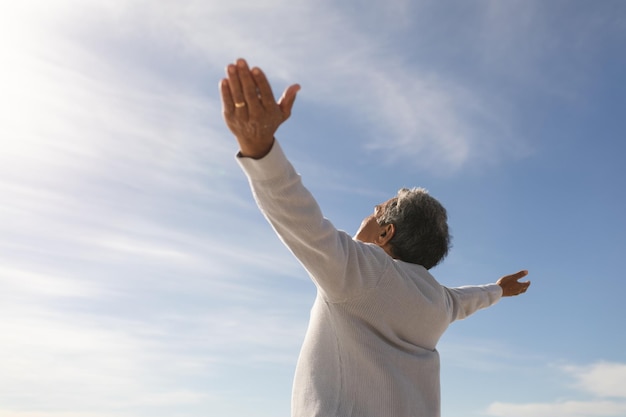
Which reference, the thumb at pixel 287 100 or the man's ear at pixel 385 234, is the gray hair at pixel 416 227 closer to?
the man's ear at pixel 385 234

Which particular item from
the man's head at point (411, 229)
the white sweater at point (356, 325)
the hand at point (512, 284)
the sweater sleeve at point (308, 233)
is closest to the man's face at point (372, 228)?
the man's head at point (411, 229)

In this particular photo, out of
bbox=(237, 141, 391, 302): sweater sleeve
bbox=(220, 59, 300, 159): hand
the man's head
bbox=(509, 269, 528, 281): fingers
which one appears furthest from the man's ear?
bbox=(509, 269, 528, 281): fingers

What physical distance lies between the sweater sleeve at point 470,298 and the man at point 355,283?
0.18m

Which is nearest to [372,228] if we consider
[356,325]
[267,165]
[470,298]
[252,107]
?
[356,325]

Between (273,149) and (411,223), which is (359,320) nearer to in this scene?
(411,223)

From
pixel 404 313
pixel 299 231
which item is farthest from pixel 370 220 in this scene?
pixel 299 231

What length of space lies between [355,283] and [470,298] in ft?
7.28

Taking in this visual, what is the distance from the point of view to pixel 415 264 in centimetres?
477

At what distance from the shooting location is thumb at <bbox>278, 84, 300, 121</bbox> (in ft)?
10.1

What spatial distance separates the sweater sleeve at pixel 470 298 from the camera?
Answer: 17.7 feet

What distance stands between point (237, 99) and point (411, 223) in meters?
2.18

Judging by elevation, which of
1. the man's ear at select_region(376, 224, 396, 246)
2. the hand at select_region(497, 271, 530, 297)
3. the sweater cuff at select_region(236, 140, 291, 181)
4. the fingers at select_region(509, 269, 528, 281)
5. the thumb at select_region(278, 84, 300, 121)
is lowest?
the sweater cuff at select_region(236, 140, 291, 181)

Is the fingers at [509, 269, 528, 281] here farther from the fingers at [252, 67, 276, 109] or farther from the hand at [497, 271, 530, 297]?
the fingers at [252, 67, 276, 109]

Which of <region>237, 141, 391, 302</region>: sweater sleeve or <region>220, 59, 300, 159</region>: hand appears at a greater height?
<region>220, 59, 300, 159</region>: hand
